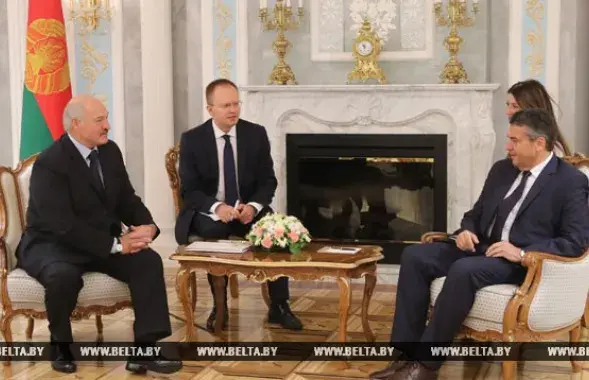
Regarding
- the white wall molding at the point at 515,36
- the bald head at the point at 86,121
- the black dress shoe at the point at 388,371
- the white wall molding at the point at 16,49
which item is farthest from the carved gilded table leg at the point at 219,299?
the white wall molding at the point at 16,49

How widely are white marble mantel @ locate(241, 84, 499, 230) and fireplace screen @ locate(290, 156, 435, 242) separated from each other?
0.69 feet

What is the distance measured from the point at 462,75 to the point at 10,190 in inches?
132

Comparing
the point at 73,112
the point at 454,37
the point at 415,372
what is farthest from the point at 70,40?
the point at 415,372

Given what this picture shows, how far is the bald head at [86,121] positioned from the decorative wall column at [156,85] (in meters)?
A: 2.48

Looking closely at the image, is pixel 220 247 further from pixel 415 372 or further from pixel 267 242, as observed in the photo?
pixel 415 372

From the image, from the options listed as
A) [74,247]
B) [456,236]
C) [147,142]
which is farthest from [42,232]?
[147,142]

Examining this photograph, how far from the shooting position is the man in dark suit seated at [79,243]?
4141 mm

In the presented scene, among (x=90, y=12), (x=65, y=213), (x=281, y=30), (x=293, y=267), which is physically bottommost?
(x=293, y=267)

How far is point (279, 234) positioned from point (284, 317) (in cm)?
83

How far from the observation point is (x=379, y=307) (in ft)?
18.2

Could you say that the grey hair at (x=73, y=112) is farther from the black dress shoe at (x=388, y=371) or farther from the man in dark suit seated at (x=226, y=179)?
the black dress shoe at (x=388, y=371)

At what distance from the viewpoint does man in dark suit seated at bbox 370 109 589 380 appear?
3.80m

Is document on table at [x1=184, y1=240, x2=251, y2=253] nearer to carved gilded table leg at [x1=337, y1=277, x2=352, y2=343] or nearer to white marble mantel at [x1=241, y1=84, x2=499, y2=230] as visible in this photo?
carved gilded table leg at [x1=337, y1=277, x2=352, y2=343]

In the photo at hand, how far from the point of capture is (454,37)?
6.14 metres
